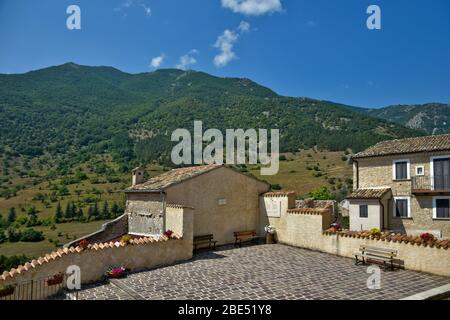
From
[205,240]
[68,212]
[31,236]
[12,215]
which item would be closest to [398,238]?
[205,240]

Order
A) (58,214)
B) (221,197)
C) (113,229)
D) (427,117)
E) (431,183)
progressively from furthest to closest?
(427,117), (58,214), (431,183), (113,229), (221,197)

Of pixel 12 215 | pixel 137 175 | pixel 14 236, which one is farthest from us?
pixel 12 215

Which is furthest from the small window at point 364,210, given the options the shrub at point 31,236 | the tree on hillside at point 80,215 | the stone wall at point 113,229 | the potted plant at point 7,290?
the tree on hillside at point 80,215

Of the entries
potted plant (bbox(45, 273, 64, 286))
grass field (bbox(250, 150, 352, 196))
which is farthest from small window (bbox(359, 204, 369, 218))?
grass field (bbox(250, 150, 352, 196))

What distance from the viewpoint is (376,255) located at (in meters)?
12.3

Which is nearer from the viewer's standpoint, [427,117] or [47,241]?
[47,241]

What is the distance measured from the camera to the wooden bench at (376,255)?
11891 mm

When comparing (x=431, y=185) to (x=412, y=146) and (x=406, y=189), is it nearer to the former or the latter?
(x=406, y=189)

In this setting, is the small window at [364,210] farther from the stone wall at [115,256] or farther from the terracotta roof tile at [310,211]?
the stone wall at [115,256]

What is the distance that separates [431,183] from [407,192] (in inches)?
71.6

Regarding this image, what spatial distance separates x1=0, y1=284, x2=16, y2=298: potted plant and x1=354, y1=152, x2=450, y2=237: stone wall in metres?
24.9

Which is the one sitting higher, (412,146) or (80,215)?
(412,146)

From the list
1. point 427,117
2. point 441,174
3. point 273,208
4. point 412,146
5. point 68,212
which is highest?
point 427,117
